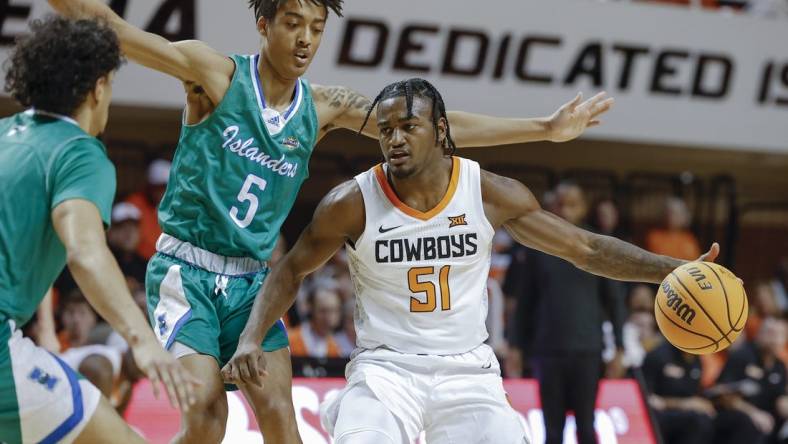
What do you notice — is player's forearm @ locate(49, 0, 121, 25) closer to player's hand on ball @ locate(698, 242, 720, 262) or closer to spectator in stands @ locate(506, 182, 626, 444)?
player's hand on ball @ locate(698, 242, 720, 262)

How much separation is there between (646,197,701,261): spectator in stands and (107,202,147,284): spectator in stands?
5098 mm

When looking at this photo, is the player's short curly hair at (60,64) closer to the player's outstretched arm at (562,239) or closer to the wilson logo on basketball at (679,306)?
the player's outstretched arm at (562,239)

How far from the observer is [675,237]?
36.5 ft

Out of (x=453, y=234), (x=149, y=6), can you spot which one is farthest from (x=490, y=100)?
(x=453, y=234)

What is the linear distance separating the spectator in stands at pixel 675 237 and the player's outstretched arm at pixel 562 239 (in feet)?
20.7

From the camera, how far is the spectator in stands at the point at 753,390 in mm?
9391

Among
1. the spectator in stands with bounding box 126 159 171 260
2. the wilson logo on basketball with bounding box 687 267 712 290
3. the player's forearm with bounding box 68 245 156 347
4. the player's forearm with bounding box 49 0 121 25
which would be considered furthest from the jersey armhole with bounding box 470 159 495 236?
the spectator in stands with bounding box 126 159 171 260

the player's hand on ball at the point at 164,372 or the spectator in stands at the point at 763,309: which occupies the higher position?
the player's hand on ball at the point at 164,372

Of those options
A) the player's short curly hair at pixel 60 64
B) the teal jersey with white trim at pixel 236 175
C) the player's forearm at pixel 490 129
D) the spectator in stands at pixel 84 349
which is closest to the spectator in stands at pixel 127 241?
the spectator in stands at pixel 84 349

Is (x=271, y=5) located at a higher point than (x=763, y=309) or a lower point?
higher

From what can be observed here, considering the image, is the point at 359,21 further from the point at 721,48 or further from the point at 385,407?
the point at 385,407

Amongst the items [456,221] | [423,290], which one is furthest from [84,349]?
[456,221]

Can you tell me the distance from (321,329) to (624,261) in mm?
4533

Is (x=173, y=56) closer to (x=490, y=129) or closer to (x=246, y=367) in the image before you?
(x=246, y=367)
